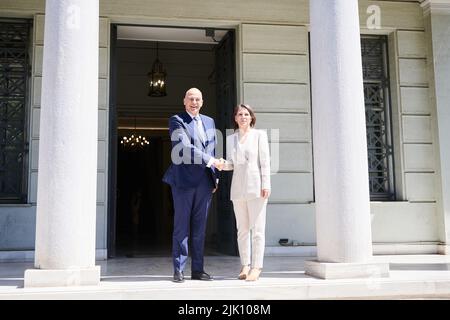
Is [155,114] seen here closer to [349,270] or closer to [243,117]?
[243,117]

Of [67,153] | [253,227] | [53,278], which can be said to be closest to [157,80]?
[67,153]

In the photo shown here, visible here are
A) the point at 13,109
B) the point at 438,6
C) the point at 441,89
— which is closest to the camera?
the point at 13,109

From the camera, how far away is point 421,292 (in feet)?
17.8

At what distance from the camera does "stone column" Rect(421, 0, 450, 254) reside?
379 inches

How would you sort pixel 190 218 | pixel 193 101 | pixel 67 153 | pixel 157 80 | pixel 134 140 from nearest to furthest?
pixel 67 153
pixel 193 101
pixel 190 218
pixel 157 80
pixel 134 140

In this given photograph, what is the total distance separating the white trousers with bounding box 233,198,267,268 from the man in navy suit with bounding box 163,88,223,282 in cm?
43

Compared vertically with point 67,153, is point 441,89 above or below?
above

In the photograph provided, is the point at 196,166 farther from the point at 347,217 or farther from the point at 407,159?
the point at 407,159

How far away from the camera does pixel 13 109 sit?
29.7 feet

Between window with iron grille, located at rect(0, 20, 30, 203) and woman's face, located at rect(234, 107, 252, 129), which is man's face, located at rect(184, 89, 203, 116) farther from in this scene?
window with iron grille, located at rect(0, 20, 30, 203)

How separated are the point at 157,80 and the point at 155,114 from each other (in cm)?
180

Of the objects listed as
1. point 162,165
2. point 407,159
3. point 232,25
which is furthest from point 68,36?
point 162,165

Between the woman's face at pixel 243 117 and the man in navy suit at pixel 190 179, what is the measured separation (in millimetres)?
413

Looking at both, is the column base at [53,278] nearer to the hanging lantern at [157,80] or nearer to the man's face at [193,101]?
the man's face at [193,101]
